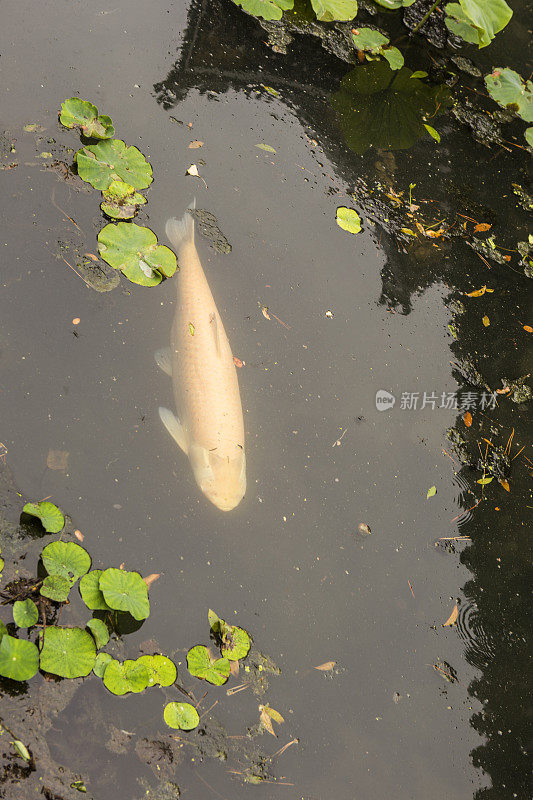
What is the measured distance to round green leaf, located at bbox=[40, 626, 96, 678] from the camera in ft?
7.22

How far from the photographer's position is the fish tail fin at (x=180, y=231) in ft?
10.8

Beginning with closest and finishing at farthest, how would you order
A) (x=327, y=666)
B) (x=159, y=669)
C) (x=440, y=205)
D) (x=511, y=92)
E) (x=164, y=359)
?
1. (x=159, y=669)
2. (x=327, y=666)
3. (x=164, y=359)
4. (x=440, y=205)
5. (x=511, y=92)

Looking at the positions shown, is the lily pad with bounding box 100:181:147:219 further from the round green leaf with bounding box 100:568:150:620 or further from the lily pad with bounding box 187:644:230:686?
the lily pad with bounding box 187:644:230:686

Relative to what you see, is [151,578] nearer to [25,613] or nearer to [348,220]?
[25,613]

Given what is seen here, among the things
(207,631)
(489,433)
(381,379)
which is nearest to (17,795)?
(207,631)

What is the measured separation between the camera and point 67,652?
2227 mm

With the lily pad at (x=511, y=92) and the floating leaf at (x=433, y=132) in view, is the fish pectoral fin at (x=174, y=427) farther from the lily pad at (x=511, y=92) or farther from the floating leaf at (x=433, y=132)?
the lily pad at (x=511, y=92)

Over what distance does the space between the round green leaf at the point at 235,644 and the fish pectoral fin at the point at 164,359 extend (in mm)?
1302

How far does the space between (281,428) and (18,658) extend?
160cm

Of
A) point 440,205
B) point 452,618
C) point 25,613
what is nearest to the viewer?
point 25,613

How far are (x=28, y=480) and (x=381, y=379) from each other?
1.96 m

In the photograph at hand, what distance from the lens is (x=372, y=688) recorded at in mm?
2600

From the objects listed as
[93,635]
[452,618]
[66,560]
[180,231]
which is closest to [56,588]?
[66,560]

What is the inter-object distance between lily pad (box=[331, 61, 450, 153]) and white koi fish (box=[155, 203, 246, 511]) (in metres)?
2.06
